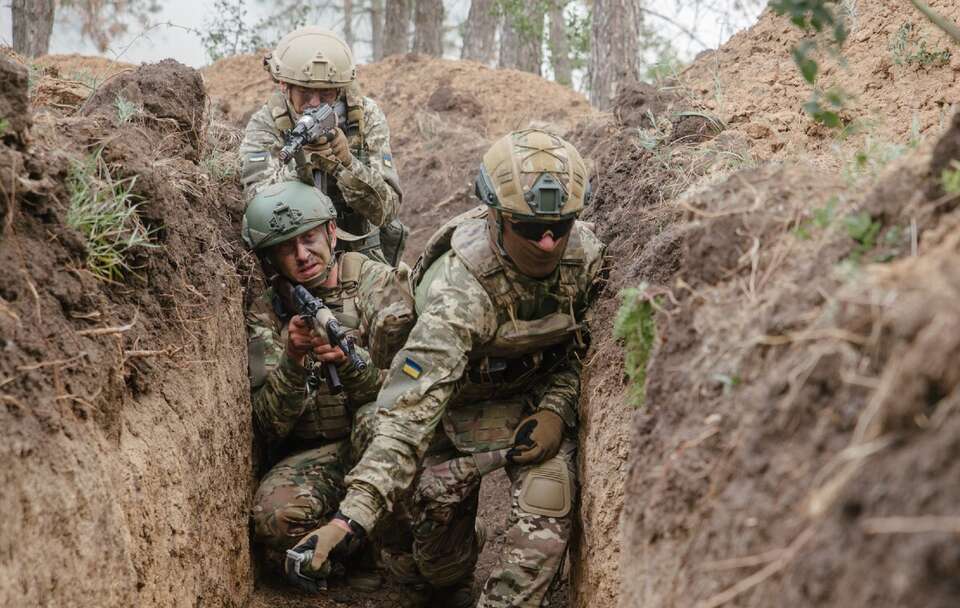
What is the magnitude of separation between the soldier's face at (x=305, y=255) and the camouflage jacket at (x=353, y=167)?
1.84ft

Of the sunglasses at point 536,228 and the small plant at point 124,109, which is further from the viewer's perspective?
the small plant at point 124,109

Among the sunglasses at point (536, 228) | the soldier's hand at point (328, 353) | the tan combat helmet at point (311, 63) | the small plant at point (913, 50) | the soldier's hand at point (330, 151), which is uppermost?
the small plant at point (913, 50)

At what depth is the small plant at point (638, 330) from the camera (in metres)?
3.93

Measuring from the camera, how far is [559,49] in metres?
17.5

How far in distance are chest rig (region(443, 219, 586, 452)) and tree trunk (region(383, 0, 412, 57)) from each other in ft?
36.4

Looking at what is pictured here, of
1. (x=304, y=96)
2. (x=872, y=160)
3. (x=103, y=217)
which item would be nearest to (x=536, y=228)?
(x=872, y=160)

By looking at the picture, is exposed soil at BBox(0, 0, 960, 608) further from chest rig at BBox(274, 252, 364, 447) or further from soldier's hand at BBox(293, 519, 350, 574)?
soldier's hand at BBox(293, 519, 350, 574)

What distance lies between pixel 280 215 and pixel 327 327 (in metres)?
0.82

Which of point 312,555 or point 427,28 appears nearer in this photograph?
point 312,555

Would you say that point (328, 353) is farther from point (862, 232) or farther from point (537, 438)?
point (862, 232)

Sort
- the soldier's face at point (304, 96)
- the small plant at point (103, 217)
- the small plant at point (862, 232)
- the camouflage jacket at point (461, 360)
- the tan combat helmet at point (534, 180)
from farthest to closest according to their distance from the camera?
the soldier's face at point (304, 96), the tan combat helmet at point (534, 180), the camouflage jacket at point (461, 360), the small plant at point (103, 217), the small plant at point (862, 232)

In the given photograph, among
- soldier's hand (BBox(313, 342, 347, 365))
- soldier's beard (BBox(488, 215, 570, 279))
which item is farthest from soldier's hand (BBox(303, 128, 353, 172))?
soldier's beard (BBox(488, 215, 570, 279))

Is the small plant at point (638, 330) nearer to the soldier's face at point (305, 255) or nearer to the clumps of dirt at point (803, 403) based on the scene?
the clumps of dirt at point (803, 403)

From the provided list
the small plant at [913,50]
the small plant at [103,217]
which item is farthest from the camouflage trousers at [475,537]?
the small plant at [913,50]
